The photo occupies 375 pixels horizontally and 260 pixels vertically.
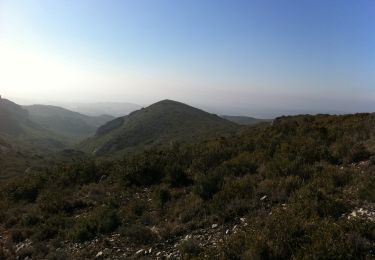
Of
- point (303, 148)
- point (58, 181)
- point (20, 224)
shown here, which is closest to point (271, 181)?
point (303, 148)

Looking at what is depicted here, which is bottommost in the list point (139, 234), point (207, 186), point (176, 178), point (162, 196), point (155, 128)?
point (155, 128)

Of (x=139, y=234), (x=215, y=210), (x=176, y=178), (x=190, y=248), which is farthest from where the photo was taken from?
(x=176, y=178)

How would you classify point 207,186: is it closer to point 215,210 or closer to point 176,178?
point 215,210

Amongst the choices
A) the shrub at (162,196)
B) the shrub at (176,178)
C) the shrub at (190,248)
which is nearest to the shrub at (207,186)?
the shrub at (162,196)

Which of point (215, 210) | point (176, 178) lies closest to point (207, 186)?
point (215, 210)

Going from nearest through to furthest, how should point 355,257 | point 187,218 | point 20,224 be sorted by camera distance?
point 355,257, point 187,218, point 20,224

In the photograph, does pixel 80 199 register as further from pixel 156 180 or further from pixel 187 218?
pixel 187 218

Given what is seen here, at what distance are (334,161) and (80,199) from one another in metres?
9.65

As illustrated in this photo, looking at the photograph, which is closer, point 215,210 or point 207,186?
point 215,210

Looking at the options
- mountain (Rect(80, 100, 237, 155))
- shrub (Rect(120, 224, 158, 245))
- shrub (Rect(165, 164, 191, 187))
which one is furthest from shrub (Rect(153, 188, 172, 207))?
mountain (Rect(80, 100, 237, 155))

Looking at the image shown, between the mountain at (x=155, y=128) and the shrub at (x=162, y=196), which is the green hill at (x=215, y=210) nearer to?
the shrub at (x=162, y=196)

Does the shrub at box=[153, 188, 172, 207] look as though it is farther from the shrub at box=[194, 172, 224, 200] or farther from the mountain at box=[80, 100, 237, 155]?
the mountain at box=[80, 100, 237, 155]

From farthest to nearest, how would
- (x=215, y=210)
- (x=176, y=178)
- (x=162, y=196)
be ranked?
(x=176, y=178), (x=162, y=196), (x=215, y=210)

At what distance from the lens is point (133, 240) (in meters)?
8.77
